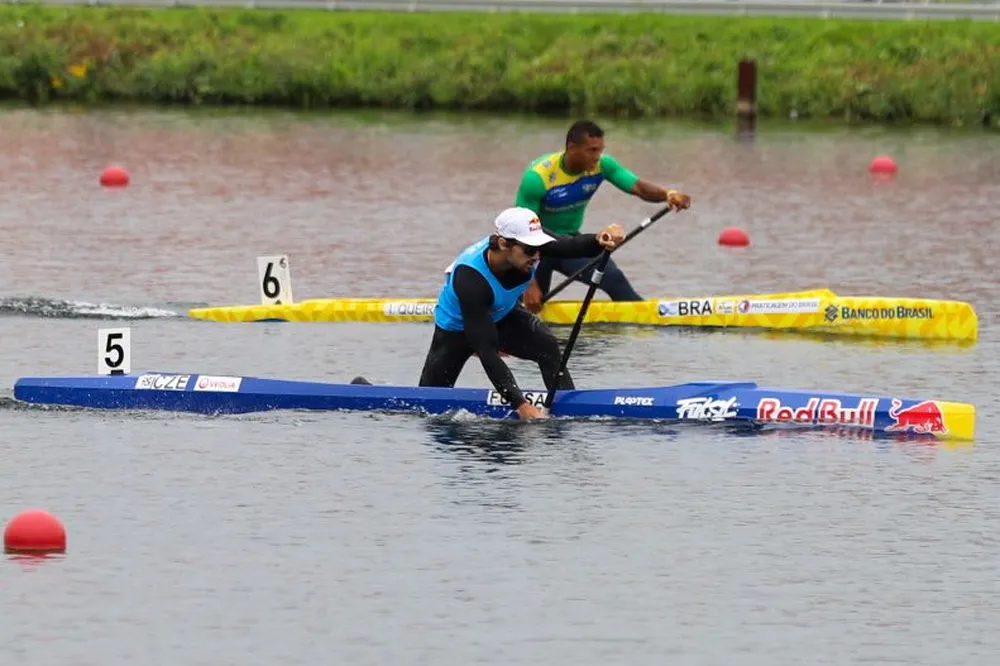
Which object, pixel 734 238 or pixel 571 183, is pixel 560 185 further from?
pixel 734 238

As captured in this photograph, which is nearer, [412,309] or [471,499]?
[471,499]

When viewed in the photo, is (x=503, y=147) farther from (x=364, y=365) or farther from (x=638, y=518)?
(x=638, y=518)

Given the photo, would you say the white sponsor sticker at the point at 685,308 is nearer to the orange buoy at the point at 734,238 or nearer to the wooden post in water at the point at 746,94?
the orange buoy at the point at 734,238

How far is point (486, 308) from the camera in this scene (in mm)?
18156

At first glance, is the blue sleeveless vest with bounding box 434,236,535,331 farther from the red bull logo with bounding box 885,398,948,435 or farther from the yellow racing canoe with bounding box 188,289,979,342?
the yellow racing canoe with bounding box 188,289,979,342

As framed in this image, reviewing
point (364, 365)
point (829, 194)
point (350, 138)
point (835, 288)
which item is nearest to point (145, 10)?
point (350, 138)

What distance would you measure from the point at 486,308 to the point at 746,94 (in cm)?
3125

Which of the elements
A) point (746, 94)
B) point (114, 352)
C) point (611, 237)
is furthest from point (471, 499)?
point (746, 94)

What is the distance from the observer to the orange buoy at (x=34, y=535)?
15.0 metres

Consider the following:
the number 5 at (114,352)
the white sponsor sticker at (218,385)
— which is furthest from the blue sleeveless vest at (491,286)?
the number 5 at (114,352)

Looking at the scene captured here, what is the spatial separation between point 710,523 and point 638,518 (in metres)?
0.49

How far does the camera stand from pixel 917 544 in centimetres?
1555

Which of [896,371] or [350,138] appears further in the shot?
[350,138]

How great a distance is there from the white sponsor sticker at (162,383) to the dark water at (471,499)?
29 cm
